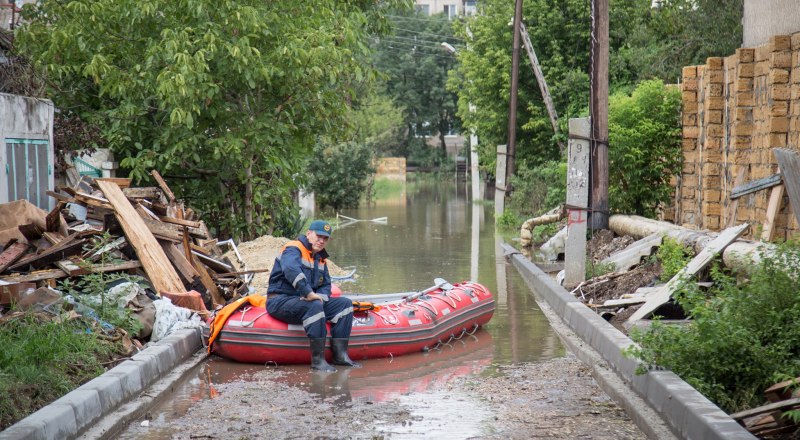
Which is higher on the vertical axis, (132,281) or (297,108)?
(297,108)

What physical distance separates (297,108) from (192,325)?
8.89 metres

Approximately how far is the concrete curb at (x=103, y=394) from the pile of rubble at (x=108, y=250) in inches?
36.7

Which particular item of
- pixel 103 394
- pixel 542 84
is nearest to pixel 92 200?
pixel 103 394

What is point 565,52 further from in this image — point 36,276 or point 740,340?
point 740,340

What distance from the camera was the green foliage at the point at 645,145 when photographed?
66.7 ft

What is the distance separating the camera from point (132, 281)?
1180 centimetres

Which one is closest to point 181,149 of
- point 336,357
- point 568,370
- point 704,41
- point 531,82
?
point 336,357

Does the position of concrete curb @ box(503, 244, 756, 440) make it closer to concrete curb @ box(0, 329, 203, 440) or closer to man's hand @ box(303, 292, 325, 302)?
man's hand @ box(303, 292, 325, 302)

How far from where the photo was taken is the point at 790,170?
13.2 metres

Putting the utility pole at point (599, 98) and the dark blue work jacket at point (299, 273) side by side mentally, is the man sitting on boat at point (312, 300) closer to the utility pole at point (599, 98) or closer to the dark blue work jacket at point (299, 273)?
the dark blue work jacket at point (299, 273)

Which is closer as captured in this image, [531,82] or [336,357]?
[336,357]

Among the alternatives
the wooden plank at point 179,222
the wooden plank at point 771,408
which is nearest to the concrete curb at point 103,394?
the wooden plank at point 179,222

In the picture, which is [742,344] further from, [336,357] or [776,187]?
[776,187]

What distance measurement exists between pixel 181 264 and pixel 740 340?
301 inches
